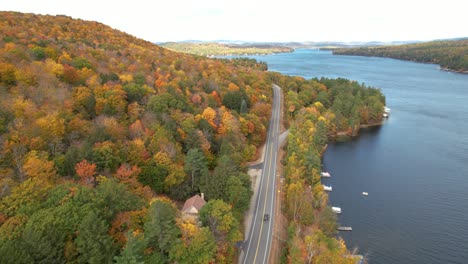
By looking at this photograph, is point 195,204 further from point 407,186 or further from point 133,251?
point 407,186

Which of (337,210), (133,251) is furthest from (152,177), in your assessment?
(337,210)

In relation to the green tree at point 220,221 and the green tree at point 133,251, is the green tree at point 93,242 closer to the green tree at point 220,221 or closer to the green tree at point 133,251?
the green tree at point 133,251

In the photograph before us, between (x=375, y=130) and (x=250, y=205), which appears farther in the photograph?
(x=375, y=130)

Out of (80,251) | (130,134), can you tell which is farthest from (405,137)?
(80,251)

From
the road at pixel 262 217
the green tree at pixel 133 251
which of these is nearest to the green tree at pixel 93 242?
the green tree at pixel 133 251

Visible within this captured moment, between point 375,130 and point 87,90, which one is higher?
point 87,90

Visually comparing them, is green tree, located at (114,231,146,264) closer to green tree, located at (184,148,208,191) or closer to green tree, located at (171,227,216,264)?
green tree, located at (171,227,216,264)

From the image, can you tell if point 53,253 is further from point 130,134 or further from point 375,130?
point 375,130
